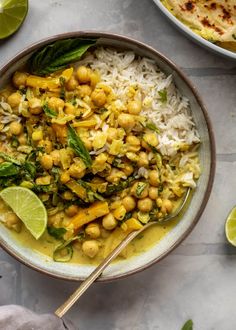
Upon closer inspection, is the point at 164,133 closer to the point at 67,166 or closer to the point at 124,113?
the point at 124,113

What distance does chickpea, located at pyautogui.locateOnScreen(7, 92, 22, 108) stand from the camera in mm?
2371

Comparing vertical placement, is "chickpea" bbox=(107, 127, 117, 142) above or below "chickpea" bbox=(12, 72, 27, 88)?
below

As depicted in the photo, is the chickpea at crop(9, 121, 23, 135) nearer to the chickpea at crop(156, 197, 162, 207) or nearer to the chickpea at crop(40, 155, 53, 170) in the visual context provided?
the chickpea at crop(40, 155, 53, 170)

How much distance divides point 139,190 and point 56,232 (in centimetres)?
38

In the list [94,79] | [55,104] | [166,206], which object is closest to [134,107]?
[94,79]

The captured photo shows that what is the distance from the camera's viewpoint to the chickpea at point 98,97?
2.32 meters

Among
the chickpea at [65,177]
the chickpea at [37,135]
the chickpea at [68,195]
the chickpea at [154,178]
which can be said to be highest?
the chickpea at [37,135]

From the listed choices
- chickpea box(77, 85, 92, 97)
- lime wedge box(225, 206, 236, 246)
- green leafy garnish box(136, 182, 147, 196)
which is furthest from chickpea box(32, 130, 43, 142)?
lime wedge box(225, 206, 236, 246)

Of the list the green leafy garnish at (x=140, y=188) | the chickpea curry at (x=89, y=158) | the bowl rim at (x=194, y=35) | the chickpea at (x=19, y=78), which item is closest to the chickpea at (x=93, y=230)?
the chickpea curry at (x=89, y=158)

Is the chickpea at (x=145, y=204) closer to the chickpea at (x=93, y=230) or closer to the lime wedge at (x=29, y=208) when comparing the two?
the chickpea at (x=93, y=230)

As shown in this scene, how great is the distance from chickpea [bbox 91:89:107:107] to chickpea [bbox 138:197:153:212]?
433 millimetres

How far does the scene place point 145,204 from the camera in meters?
2.39

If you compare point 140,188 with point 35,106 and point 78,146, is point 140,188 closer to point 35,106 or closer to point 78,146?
point 78,146

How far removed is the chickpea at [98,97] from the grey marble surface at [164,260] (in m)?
0.37
